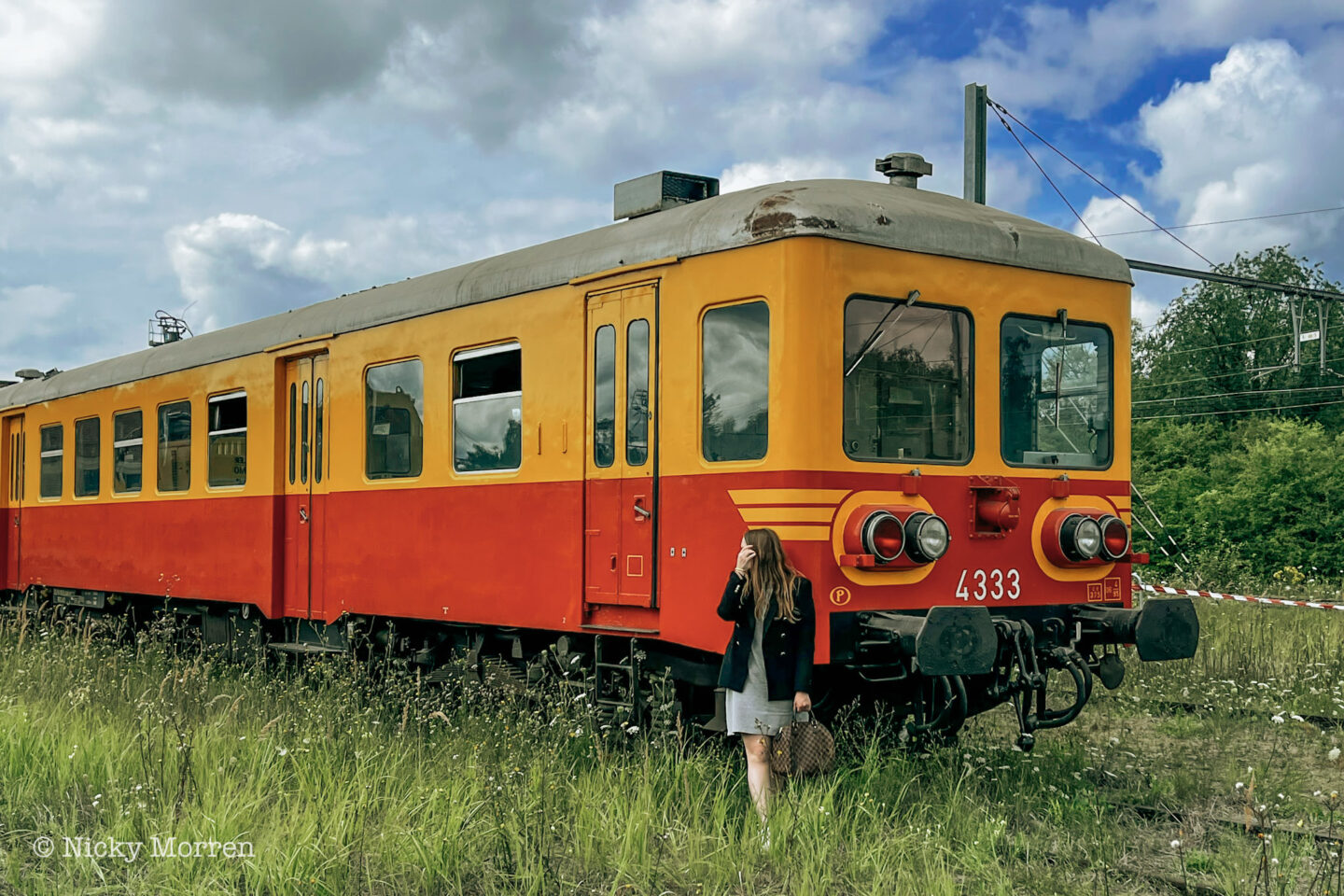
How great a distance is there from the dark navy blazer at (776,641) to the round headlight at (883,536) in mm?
564

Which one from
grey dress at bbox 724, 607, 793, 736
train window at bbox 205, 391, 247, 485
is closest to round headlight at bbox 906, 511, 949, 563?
grey dress at bbox 724, 607, 793, 736

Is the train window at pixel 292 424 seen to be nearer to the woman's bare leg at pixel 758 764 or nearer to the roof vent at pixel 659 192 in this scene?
the roof vent at pixel 659 192

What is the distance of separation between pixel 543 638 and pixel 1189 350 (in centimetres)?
5047

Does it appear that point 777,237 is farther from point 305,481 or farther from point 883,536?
point 305,481

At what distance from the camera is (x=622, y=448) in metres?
7.70

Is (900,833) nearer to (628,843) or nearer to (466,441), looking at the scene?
(628,843)

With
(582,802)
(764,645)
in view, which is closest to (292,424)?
(582,802)

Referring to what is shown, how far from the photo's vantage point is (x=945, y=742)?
782 centimetres

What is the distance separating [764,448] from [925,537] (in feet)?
3.15

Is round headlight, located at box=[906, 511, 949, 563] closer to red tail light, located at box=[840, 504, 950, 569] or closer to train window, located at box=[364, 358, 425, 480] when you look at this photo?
red tail light, located at box=[840, 504, 950, 569]

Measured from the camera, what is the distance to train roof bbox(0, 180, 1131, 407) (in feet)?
23.0

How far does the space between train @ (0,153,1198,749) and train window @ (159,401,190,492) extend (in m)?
3.15

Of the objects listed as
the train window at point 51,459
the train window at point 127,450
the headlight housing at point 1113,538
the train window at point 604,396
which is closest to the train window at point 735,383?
the train window at point 604,396

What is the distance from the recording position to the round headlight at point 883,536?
22.3 feet
